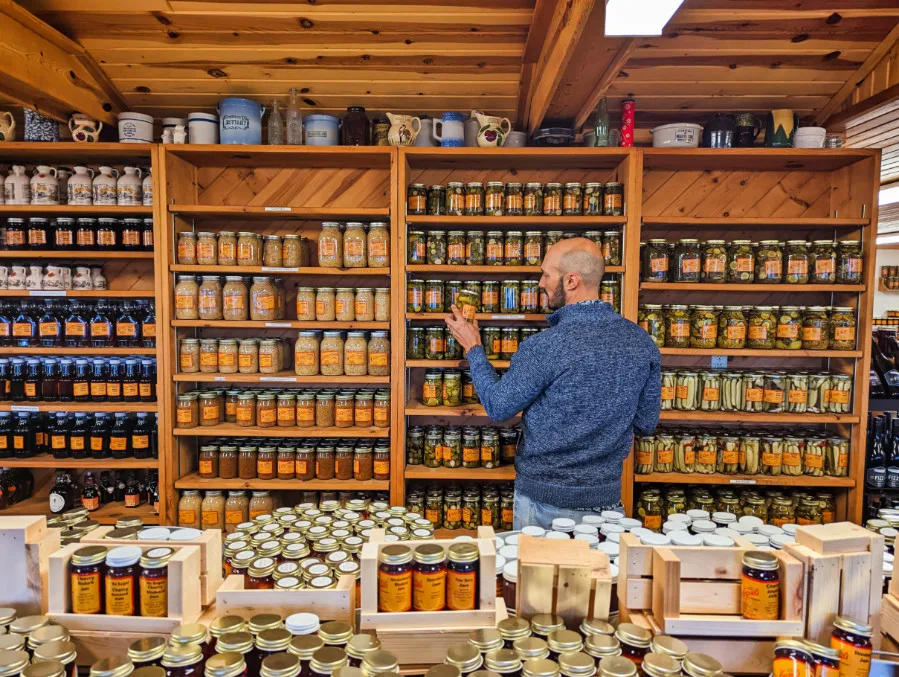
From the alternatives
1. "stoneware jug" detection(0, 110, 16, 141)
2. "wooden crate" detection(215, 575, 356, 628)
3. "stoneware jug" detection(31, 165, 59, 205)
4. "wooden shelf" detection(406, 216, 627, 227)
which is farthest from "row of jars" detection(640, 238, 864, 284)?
"stoneware jug" detection(0, 110, 16, 141)

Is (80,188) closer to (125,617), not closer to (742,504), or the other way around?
(125,617)

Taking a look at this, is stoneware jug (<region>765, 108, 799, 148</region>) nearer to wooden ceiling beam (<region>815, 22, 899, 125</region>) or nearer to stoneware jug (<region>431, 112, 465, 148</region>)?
wooden ceiling beam (<region>815, 22, 899, 125</region>)

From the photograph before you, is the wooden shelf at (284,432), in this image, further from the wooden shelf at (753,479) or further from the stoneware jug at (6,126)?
the stoneware jug at (6,126)

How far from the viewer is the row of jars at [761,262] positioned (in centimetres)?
287

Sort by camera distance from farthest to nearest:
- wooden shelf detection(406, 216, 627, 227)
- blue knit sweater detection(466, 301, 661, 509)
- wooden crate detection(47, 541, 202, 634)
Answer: wooden shelf detection(406, 216, 627, 227) → blue knit sweater detection(466, 301, 661, 509) → wooden crate detection(47, 541, 202, 634)

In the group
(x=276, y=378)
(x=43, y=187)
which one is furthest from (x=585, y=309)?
(x=43, y=187)

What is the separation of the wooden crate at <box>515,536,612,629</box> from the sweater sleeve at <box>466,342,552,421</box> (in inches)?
36.0

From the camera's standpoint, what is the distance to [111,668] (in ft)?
3.05

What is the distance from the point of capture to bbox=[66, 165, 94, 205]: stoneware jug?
2.96 metres

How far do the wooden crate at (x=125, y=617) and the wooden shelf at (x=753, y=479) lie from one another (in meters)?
2.28

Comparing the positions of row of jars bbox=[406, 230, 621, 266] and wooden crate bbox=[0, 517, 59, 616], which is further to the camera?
row of jars bbox=[406, 230, 621, 266]

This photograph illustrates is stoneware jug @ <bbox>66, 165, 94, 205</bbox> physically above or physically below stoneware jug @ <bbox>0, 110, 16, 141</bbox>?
below

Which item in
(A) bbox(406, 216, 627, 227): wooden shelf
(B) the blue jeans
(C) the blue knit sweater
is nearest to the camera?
(C) the blue knit sweater

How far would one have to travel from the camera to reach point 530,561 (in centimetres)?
111
